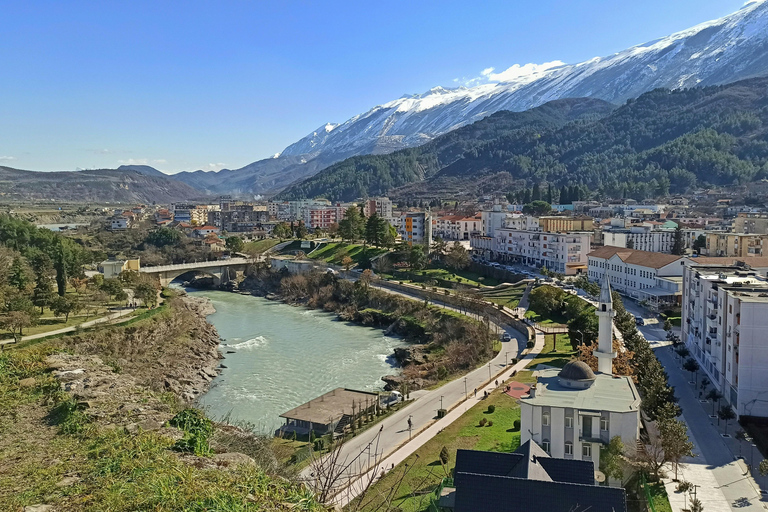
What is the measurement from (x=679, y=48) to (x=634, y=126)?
310 ft

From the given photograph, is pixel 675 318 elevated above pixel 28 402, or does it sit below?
below

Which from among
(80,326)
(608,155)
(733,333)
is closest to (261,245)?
(80,326)

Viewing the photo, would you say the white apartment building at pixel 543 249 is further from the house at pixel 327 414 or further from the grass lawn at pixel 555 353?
the house at pixel 327 414

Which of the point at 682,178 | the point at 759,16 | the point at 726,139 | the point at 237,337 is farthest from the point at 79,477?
the point at 759,16

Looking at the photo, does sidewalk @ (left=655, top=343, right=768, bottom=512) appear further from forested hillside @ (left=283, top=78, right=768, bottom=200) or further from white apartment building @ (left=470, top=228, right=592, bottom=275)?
forested hillside @ (left=283, top=78, right=768, bottom=200)

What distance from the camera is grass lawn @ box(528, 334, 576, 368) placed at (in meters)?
18.5

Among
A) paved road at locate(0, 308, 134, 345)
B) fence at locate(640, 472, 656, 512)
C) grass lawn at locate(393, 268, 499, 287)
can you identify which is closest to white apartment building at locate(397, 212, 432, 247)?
grass lawn at locate(393, 268, 499, 287)

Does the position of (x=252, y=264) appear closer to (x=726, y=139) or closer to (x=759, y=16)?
(x=726, y=139)

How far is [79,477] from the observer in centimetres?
586

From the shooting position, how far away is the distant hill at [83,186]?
12519cm

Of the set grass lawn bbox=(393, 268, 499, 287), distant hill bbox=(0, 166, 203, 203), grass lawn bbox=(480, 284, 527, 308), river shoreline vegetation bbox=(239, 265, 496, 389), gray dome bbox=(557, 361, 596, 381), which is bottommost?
river shoreline vegetation bbox=(239, 265, 496, 389)

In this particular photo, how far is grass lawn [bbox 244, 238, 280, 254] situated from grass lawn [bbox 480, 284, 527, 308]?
77.3 ft

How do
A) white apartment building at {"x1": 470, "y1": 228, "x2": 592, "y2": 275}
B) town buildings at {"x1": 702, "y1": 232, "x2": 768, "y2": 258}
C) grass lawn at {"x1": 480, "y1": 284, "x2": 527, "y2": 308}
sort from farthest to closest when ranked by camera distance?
white apartment building at {"x1": 470, "y1": 228, "x2": 592, "y2": 275}
town buildings at {"x1": 702, "y1": 232, "x2": 768, "y2": 258}
grass lawn at {"x1": 480, "y1": 284, "x2": 527, "y2": 308}

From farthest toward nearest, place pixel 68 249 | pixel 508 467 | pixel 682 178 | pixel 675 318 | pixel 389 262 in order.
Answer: pixel 682 178
pixel 389 262
pixel 68 249
pixel 675 318
pixel 508 467
